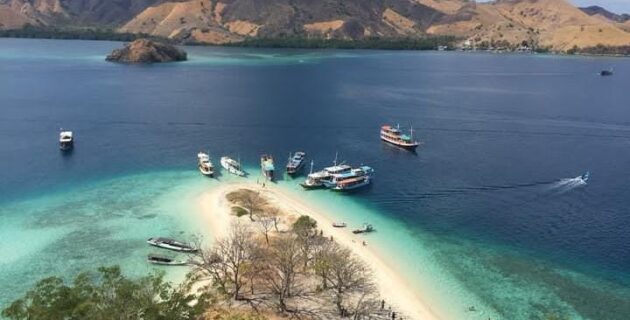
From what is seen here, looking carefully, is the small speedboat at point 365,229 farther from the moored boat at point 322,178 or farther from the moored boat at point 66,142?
the moored boat at point 66,142

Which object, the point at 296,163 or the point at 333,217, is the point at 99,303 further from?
the point at 296,163

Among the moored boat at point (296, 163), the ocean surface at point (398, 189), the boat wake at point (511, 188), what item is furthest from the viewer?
the moored boat at point (296, 163)

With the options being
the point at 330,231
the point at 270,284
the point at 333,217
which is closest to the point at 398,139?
the point at 333,217

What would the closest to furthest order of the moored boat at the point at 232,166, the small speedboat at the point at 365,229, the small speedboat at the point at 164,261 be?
the small speedboat at the point at 164,261 < the small speedboat at the point at 365,229 < the moored boat at the point at 232,166

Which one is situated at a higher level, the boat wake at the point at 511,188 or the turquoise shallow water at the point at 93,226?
the boat wake at the point at 511,188

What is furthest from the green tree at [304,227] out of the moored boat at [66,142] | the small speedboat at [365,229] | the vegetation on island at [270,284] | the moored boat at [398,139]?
the moored boat at [66,142]

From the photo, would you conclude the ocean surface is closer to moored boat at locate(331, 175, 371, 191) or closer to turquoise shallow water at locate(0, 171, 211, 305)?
turquoise shallow water at locate(0, 171, 211, 305)

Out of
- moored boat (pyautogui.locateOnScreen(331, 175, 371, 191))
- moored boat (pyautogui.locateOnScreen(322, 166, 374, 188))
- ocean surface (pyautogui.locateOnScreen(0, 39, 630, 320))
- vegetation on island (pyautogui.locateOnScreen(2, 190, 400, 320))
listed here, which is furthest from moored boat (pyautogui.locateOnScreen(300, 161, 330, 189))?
vegetation on island (pyautogui.locateOnScreen(2, 190, 400, 320))
